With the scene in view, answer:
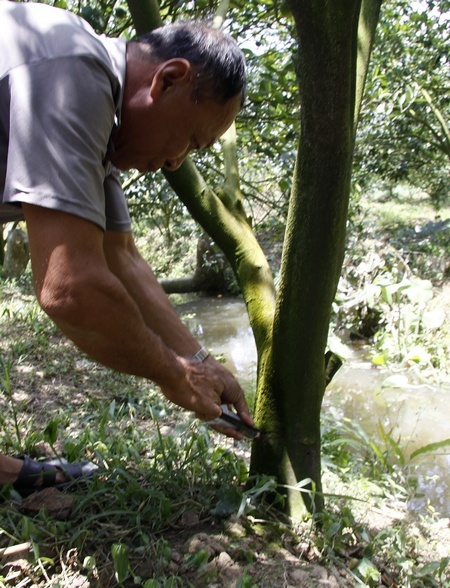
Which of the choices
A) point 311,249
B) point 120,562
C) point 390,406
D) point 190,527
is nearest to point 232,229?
point 311,249

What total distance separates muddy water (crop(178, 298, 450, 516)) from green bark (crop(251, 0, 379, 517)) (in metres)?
1.16

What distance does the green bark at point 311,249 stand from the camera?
1.51 metres

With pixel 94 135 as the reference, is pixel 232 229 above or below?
below

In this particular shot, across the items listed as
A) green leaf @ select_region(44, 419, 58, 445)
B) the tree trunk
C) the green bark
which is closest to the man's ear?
the green bark

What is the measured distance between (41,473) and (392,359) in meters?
4.36

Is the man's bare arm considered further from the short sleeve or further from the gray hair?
the gray hair

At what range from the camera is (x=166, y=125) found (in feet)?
5.11

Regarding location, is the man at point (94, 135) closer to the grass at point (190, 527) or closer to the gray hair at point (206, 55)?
the gray hair at point (206, 55)

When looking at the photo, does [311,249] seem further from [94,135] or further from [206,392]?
[94,135]

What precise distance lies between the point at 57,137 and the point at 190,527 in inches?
50.9

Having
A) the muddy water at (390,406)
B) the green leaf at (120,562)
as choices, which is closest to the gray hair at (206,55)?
the green leaf at (120,562)

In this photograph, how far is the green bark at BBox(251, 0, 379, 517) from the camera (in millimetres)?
1506

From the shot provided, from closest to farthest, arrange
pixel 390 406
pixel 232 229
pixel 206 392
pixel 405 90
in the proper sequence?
pixel 206 392, pixel 232 229, pixel 390 406, pixel 405 90

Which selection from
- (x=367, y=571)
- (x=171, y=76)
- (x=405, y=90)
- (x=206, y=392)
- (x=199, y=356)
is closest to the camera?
(x=171, y=76)
